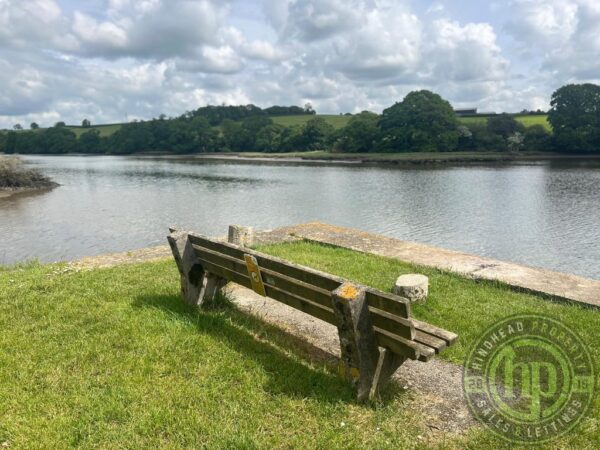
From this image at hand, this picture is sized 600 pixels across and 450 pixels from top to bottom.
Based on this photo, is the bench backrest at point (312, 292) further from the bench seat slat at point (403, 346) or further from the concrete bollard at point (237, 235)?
the concrete bollard at point (237, 235)

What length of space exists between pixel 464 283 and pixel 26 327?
20.4ft


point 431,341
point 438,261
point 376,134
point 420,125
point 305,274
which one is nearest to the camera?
point 431,341

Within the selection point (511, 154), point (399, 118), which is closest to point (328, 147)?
point (399, 118)

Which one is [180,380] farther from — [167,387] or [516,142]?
[516,142]

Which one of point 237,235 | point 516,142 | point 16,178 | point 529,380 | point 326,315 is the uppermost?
point 326,315

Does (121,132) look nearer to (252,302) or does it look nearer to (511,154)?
(511,154)

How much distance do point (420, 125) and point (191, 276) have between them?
263ft

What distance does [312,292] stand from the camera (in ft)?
13.2

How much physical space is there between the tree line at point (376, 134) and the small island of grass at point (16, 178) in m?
59.1

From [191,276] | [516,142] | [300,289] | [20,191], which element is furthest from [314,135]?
[300,289]

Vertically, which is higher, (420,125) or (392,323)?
(392,323)

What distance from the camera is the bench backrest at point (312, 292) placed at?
337 cm

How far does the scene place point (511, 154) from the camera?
226 ft

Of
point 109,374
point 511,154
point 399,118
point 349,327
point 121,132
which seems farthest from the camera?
point 121,132
